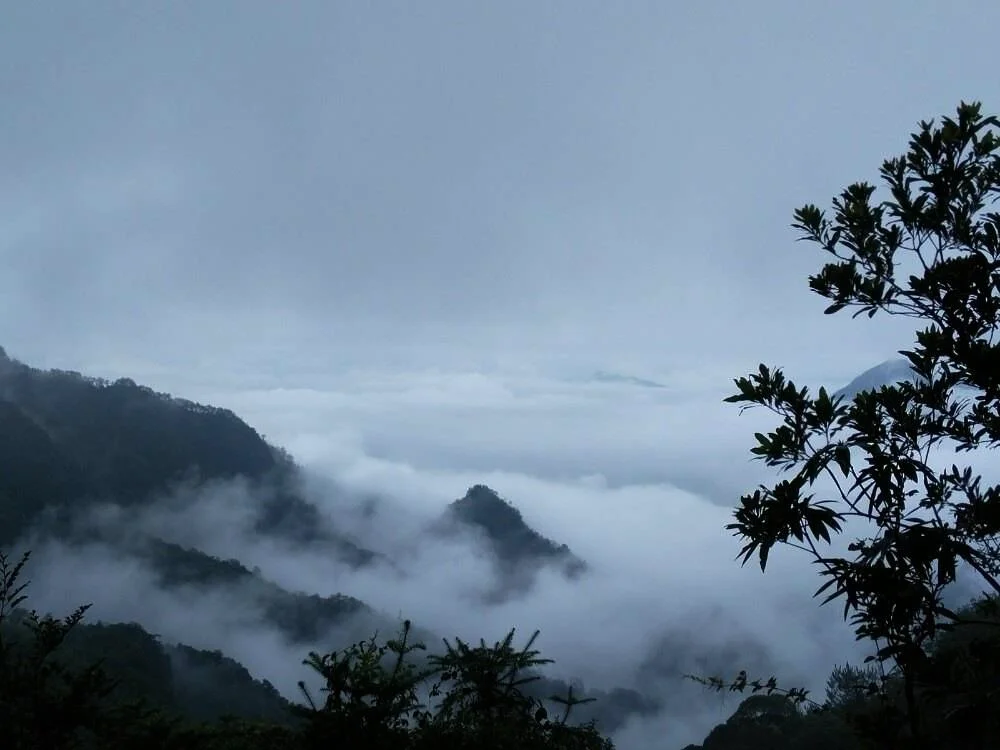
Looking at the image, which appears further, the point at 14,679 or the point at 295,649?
the point at 295,649

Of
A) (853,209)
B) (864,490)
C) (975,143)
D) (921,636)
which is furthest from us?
(853,209)

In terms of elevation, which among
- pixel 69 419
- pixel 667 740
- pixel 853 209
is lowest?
pixel 667 740

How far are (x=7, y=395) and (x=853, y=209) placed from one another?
23087cm

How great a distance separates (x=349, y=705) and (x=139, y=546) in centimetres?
19086

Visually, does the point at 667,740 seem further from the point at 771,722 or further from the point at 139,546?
Result: the point at 771,722

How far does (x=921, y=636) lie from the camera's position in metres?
4.70

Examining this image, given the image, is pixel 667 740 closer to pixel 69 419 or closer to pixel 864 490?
pixel 69 419

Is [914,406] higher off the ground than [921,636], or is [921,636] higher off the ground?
[914,406]

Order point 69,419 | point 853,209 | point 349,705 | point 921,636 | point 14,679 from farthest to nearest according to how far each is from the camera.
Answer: point 69,419
point 349,705
point 14,679
point 853,209
point 921,636

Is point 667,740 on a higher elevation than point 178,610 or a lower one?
lower

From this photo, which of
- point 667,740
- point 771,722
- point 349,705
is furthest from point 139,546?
point 349,705

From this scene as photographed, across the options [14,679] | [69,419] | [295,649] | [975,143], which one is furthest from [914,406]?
[69,419]

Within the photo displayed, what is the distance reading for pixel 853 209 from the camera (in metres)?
6.01

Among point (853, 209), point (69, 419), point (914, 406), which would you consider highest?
point (69, 419)
